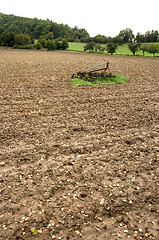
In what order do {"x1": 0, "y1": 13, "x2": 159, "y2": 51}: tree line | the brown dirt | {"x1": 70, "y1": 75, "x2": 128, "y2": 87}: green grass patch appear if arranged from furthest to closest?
1. {"x1": 0, "y1": 13, "x2": 159, "y2": 51}: tree line
2. {"x1": 70, "y1": 75, "x2": 128, "y2": 87}: green grass patch
3. the brown dirt

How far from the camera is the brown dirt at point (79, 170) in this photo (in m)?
4.77

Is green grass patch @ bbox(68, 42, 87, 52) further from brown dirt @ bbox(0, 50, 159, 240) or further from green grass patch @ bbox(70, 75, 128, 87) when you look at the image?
brown dirt @ bbox(0, 50, 159, 240)

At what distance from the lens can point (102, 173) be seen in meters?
6.43

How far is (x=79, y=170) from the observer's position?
21.5ft

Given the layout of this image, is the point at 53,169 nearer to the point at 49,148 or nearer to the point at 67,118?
the point at 49,148

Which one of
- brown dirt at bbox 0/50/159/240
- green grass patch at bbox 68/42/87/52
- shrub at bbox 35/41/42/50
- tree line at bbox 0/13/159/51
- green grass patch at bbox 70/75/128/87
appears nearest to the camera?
brown dirt at bbox 0/50/159/240

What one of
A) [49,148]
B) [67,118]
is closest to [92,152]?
[49,148]

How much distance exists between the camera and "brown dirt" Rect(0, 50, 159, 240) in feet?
15.6

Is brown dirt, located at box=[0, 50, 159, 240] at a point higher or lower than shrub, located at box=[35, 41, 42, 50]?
lower

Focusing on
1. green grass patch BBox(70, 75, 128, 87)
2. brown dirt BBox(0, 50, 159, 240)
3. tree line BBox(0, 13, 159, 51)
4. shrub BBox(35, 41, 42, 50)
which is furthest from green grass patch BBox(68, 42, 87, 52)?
brown dirt BBox(0, 50, 159, 240)

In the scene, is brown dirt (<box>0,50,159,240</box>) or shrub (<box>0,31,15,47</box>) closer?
brown dirt (<box>0,50,159,240</box>)

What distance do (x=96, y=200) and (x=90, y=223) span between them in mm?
716

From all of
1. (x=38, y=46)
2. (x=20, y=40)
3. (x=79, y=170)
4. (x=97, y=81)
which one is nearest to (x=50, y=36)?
(x=20, y=40)

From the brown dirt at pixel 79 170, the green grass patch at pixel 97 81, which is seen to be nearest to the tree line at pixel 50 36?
the green grass patch at pixel 97 81
